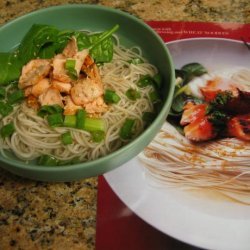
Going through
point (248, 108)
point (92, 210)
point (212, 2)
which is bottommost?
point (92, 210)

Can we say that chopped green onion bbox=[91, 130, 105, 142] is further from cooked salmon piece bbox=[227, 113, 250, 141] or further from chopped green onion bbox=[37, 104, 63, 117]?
cooked salmon piece bbox=[227, 113, 250, 141]

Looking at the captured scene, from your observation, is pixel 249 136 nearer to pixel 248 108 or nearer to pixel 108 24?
pixel 248 108

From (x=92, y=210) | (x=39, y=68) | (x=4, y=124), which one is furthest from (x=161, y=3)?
(x=92, y=210)

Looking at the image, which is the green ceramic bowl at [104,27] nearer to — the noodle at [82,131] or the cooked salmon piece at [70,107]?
the noodle at [82,131]

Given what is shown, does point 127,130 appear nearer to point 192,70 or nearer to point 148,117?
point 148,117

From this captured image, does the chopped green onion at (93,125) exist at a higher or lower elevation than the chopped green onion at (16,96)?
lower

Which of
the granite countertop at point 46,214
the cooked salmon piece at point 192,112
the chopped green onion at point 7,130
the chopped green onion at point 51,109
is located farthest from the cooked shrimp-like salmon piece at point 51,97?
the cooked salmon piece at point 192,112
